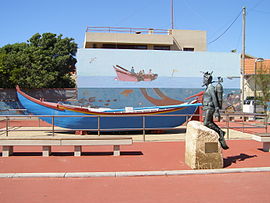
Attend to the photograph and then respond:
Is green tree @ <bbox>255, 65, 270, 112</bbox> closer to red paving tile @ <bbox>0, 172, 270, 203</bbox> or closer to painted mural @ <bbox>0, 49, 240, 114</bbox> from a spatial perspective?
painted mural @ <bbox>0, 49, 240, 114</bbox>

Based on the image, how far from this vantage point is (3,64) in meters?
23.9

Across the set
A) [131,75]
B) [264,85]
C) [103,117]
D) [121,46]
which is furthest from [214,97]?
[121,46]

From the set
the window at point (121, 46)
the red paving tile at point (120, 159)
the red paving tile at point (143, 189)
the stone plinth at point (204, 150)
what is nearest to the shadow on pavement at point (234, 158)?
the red paving tile at point (120, 159)

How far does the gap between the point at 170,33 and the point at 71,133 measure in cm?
2037

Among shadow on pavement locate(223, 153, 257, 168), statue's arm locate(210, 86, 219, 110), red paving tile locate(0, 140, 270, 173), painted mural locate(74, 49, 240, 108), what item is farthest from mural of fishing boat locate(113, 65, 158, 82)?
statue's arm locate(210, 86, 219, 110)

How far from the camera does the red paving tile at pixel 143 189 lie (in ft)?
16.0

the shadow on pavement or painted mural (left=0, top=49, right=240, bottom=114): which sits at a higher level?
painted mural (left=0, top=49, right=240, bottom=114)

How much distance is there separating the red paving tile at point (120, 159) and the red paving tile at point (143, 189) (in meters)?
0.79

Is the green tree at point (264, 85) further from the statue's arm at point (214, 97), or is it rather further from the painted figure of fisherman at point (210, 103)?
the statue's arm at point (214, 97)

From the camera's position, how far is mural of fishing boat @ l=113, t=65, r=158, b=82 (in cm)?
2230

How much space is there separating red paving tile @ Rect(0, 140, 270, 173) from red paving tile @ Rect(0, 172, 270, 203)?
793 millimetres

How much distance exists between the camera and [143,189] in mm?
5363

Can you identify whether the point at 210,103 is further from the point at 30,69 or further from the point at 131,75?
the point at 30,69

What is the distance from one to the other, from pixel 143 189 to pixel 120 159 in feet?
8.15
